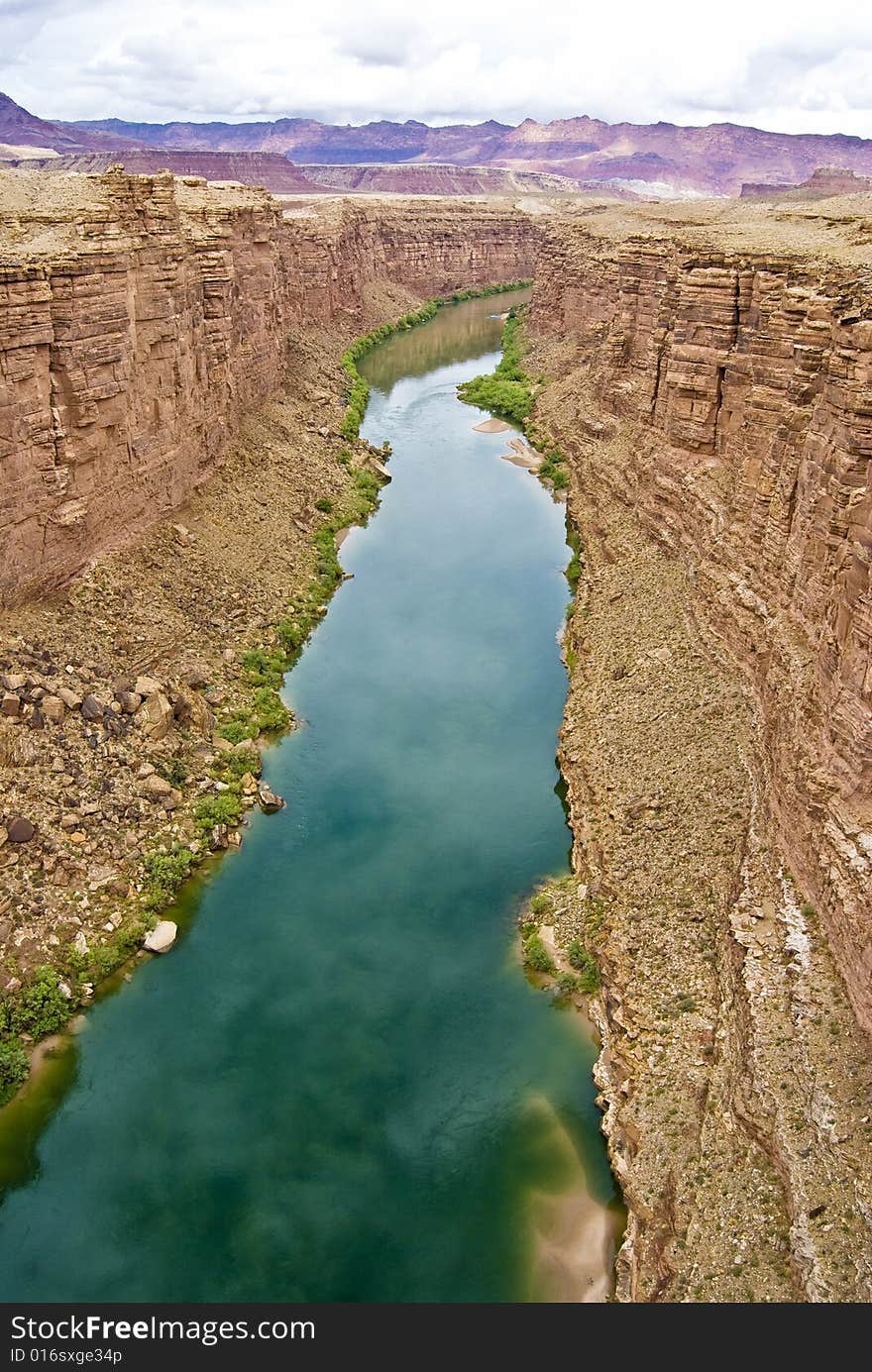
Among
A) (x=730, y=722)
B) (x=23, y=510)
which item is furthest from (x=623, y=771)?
(x=23, y=510)

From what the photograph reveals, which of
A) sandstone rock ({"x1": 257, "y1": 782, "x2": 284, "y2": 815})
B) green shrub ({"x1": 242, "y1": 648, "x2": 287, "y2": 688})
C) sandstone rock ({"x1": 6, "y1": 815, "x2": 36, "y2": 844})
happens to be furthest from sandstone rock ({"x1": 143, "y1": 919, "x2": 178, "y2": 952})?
green shrub ({"x1": 242, "y1": 648, "x2": 287, "y2": 688})

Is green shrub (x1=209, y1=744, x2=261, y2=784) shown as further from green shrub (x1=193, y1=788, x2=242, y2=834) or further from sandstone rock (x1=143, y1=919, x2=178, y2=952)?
sandstone rock (x1=143, y1=919, x2=178, y2=952)

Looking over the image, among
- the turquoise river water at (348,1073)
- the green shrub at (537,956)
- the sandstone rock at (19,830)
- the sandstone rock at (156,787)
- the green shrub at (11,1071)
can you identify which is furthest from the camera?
the sandstone rock at (156,787)

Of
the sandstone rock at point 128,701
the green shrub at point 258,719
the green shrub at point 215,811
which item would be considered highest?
the sandstone rock at point 128,701

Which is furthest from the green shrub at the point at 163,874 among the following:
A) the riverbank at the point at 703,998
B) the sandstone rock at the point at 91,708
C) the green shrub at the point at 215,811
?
the riverbank at the point at 703,998

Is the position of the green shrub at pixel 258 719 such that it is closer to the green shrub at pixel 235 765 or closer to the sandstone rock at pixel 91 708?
the green shrub at pixel 235 765

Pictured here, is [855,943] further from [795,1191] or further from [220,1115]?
[220,1115]
